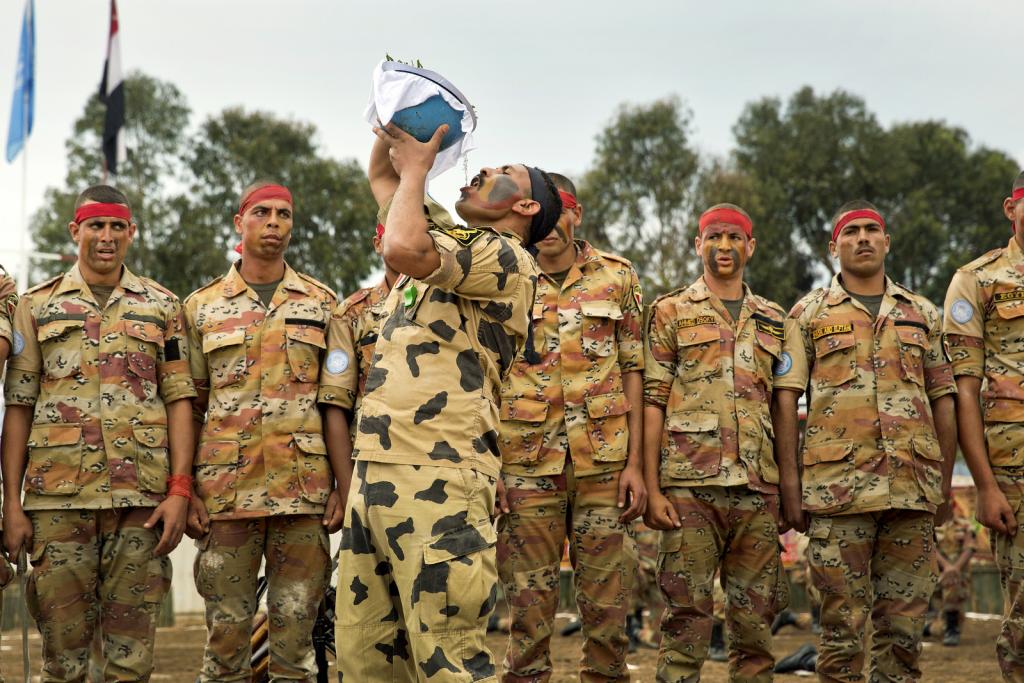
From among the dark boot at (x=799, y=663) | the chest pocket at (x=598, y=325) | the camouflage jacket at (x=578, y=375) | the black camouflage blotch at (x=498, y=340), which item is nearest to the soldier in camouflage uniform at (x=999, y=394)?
the camouflage jacket at (x=578, y=375)

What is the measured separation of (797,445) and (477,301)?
2.88 m

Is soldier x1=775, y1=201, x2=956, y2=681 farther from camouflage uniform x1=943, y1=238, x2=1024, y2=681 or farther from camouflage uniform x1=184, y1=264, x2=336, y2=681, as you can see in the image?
camouflage uniform x1=184, y1=264, x2=336, y2=681

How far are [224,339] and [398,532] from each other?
243 centimetres

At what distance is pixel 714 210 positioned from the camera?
6484mm

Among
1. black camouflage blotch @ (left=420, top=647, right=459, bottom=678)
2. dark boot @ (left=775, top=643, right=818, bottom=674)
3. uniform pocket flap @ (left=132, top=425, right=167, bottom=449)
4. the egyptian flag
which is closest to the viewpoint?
black camouflage blotch @ (left=420, top=647, right=459, bottom=678)

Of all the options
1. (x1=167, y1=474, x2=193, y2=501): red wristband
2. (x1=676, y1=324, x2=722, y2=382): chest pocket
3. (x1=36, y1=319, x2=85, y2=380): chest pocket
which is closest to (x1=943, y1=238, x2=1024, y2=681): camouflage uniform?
(x1=676, y1=324, x2=722, y2=382): chest pocket

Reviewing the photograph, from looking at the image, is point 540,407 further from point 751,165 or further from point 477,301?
point 751,165

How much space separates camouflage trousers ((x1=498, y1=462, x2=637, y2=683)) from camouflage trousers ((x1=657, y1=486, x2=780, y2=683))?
261mm

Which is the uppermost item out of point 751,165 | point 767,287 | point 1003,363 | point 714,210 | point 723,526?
point 751,165

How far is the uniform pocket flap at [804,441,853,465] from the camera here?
6.04 m

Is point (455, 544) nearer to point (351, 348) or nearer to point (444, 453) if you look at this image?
point (444, 453)

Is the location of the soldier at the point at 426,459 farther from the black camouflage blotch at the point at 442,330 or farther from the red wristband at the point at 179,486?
the red wristband at the point at 179,486

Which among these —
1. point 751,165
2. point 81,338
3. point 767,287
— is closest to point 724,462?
point 81,338

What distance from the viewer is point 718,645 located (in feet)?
34.9
